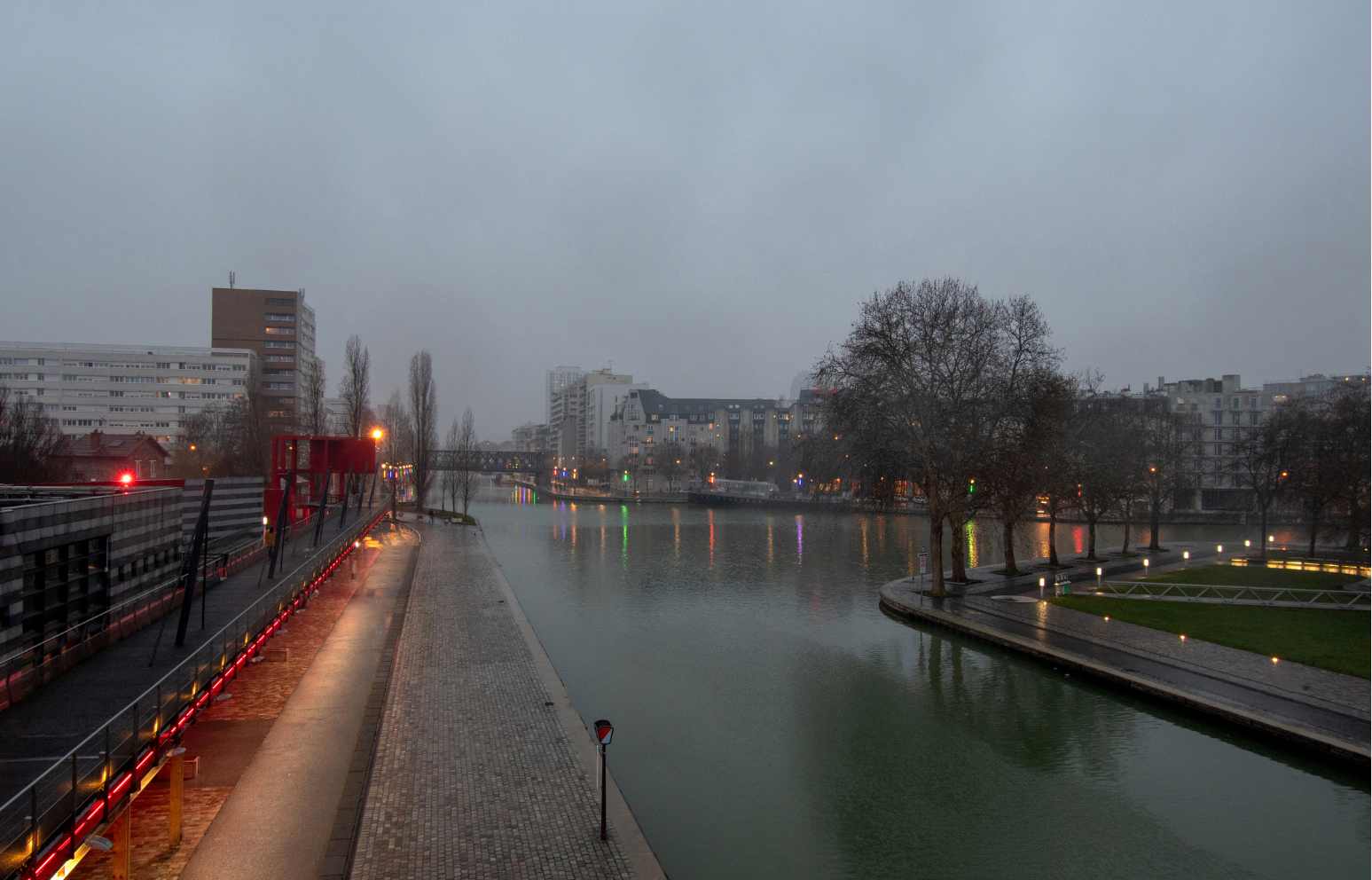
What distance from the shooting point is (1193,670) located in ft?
57.3

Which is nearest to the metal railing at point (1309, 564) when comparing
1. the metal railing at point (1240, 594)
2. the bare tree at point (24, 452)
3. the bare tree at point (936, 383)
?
the metal railing at point (1240, 594)

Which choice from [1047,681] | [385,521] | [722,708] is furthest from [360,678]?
[385,521]

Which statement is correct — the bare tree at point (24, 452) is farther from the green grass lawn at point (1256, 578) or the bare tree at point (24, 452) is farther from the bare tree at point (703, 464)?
the bare tree at point (703, 464)

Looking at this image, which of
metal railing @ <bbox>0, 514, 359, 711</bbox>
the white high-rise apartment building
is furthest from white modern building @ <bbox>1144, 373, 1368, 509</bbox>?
the white high-rise apartment building

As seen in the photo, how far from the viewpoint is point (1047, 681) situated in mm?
18453

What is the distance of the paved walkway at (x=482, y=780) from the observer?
8.97m

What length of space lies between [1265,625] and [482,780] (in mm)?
21573

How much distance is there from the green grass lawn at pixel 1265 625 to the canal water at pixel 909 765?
4.97 metres

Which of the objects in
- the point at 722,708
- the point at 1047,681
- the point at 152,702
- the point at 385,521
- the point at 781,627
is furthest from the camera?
the point at 385,521

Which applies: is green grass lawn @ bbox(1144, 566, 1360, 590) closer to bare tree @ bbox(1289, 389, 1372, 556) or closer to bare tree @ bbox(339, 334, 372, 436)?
bare tree @ bbox(1289, 389, 1372, 556)

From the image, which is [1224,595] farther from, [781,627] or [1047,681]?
[781,627]

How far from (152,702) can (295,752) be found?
2289mm

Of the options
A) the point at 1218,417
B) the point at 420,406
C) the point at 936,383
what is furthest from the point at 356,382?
the point at 1218,417

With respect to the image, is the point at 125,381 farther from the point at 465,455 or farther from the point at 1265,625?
the point at 1265,625
